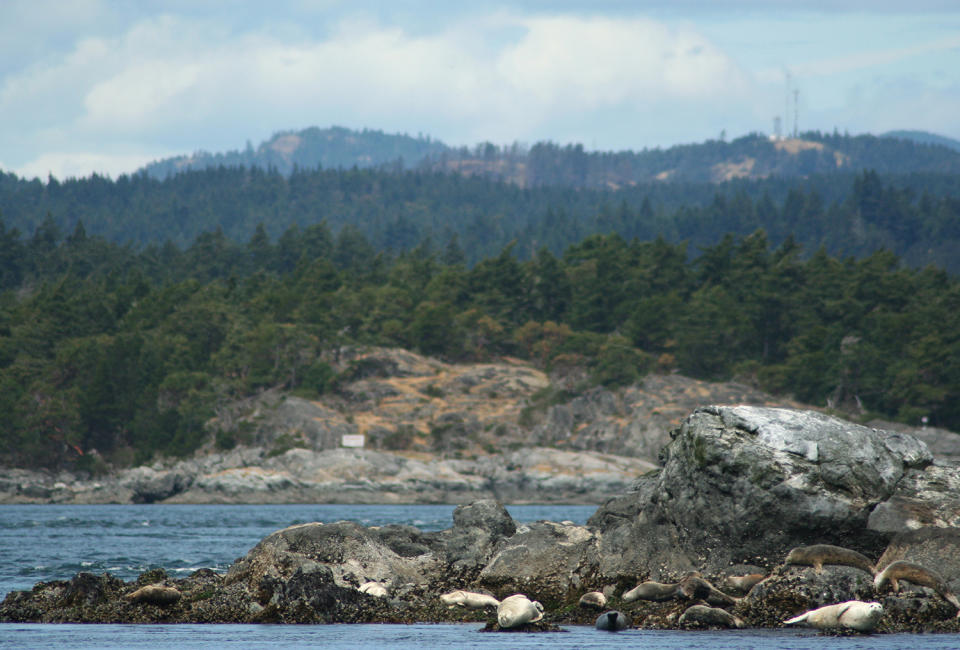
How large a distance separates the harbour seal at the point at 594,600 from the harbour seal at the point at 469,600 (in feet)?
5.70

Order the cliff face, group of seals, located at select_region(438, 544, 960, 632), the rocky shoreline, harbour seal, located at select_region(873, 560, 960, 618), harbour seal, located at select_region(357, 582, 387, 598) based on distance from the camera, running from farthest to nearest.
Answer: the cliff face → the rocky shoreline → harbour seal, located at select_region(357, 582, 387, 598) → harbour seal, located at select_region(873, 560, 960, 618) → group of seals, located at select_region(438, 544, 960, 632)

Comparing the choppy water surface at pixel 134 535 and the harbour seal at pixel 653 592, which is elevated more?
the harbour seal at pixel 653 592

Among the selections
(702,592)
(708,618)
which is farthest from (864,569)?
(708,618)

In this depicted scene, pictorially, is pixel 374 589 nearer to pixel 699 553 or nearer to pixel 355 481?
pixel 699 553

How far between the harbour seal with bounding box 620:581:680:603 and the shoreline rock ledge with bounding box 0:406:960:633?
0.45ft

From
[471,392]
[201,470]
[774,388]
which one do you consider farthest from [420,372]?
[774,388]

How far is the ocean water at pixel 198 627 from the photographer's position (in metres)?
17.5

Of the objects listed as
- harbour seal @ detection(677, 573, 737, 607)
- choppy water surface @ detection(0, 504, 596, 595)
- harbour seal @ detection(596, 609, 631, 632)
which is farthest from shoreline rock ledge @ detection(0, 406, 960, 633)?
choppy water surface @ detection(0, 504, 596, 595)

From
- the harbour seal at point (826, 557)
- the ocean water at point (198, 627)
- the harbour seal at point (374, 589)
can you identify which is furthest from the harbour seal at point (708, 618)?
the harbour seal at point (374, 589)

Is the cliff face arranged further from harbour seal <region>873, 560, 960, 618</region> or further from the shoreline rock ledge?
harbour seal <region>873, 560, 960, 618</region>

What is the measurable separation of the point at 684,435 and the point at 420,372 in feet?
322

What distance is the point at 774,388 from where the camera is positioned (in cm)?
10969

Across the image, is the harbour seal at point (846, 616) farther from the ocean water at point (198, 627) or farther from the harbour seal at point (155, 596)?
the harbour seal at point (155, 596)

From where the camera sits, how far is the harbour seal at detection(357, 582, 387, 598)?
2175 centimetres
